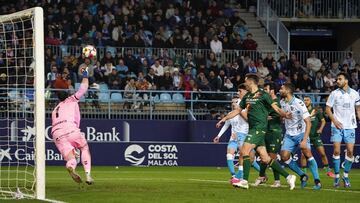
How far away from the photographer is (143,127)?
116 ft

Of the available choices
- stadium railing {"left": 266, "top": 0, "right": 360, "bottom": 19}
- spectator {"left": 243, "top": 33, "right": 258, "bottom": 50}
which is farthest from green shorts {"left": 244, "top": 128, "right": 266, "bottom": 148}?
stadium railing {"left": 266, "top": 0, "right": 360, "bottom": 19}

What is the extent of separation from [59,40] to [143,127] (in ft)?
16.2

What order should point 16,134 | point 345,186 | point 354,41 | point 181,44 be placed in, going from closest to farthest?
point 345,186 → point 16,134 → point 181,44 → point 354,41

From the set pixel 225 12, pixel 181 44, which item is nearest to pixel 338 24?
pixel 225 12

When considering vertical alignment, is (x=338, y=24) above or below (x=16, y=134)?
above

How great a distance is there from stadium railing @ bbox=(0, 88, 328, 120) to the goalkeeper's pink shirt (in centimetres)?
1451

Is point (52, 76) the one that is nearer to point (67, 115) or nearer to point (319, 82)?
point (319, 82)

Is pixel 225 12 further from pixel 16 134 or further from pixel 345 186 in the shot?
pixel 345 186

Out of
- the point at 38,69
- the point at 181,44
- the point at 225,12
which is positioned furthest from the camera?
the point at 225,12

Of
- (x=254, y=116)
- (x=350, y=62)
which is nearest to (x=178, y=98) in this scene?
(x=350, y=62)

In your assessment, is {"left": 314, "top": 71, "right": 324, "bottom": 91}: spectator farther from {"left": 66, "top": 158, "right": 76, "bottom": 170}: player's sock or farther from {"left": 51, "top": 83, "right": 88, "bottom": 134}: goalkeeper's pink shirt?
{"left": 66, "top": 158, "right": 76, "bottom": 170}: player's sock

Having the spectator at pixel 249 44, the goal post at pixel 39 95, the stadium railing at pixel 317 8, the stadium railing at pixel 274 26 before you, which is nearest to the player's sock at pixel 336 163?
the goal post at pixel 39 95

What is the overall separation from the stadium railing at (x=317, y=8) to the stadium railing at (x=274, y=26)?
821 millimetres

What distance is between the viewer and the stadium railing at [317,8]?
45031 millimetres
